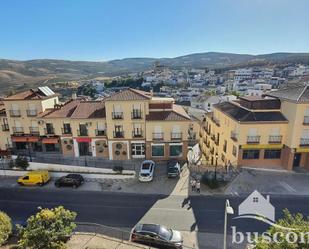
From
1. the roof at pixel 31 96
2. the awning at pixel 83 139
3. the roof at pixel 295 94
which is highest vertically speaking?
the roof at pixel 295 94

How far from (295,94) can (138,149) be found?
22.2m

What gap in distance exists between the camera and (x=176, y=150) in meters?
31.6

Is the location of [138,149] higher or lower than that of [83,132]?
lower

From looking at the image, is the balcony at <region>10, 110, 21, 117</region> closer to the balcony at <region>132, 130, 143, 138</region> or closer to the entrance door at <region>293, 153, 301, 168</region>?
the balcony at <region>132, 130, 143, 138</region>

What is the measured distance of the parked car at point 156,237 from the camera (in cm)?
1580

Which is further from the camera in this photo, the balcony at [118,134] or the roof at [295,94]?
the balcony at [118,134]

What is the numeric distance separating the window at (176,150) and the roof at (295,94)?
15355mm

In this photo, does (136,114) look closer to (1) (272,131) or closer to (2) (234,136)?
(2) (234,136)

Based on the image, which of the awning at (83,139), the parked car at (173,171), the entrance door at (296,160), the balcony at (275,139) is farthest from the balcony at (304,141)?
the awning at (83,139)

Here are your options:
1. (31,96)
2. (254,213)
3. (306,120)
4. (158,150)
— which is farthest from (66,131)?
(306,120)

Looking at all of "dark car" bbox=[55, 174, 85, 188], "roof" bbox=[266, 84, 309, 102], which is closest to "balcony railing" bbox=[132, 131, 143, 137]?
"dark car" bbox=[55, 174, 85, 188]

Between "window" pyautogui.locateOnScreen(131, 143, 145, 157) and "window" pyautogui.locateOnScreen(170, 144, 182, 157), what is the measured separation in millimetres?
4291

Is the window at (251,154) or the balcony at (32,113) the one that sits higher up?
the balcony at (32,113)

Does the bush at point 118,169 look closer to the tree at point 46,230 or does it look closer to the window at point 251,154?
the tree at point 46,230
